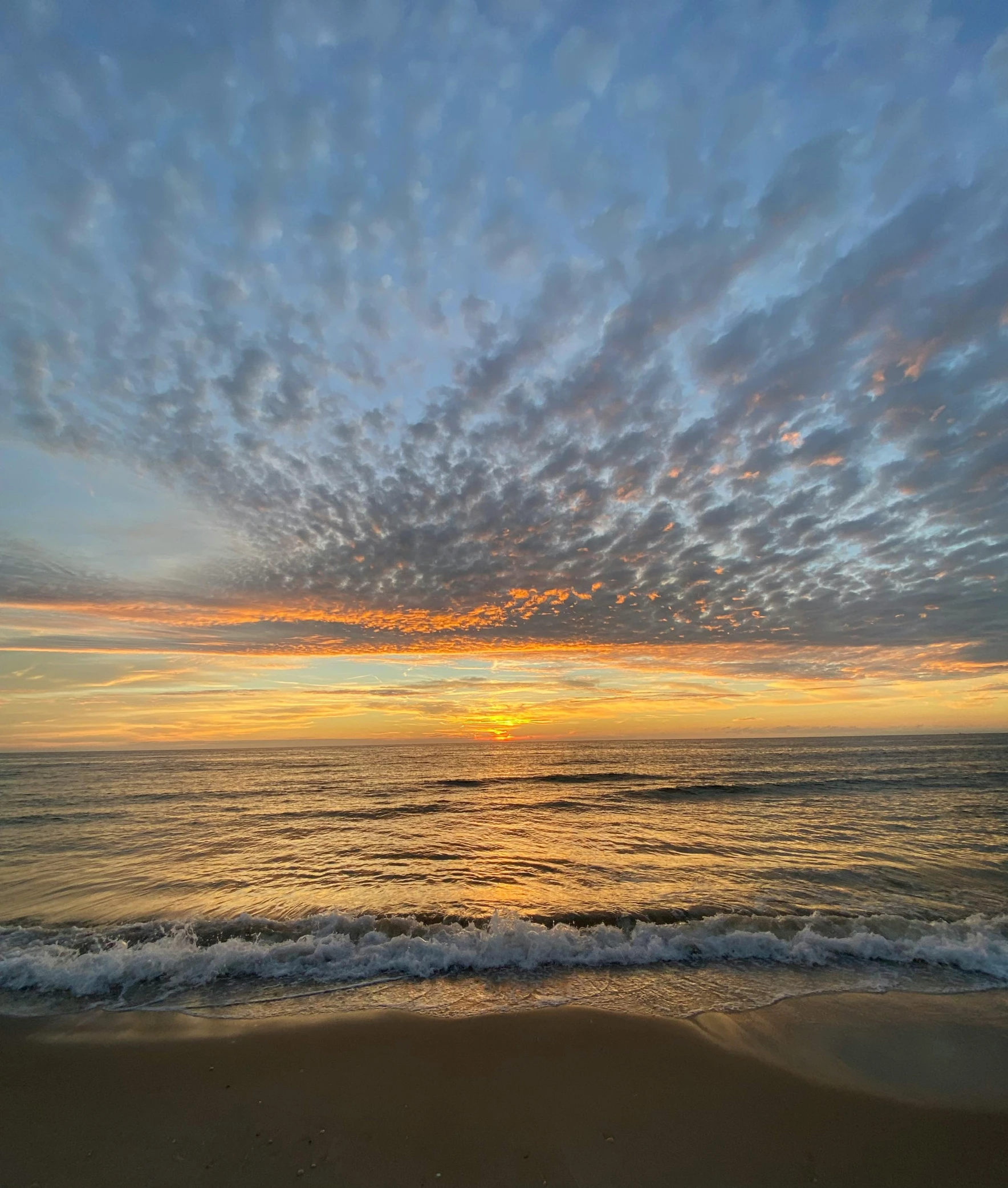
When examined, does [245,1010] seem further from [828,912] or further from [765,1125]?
[828,912]

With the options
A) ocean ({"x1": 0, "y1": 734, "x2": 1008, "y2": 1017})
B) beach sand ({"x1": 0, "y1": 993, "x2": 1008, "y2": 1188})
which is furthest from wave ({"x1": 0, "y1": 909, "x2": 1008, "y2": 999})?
beach sand ({"x1": 0, "y1": 993, "x2": 1008, "y2": 1188})

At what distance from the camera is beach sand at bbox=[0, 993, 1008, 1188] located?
441 cm

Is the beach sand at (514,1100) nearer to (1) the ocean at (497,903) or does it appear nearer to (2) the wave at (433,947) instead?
(1) the ocean at (497,903)

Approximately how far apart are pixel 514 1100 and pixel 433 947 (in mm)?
3623

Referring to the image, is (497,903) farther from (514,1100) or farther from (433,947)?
(514,1100)

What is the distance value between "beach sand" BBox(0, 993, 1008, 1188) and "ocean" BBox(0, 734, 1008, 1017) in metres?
0.74

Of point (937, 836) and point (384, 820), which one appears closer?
point (937, 836)

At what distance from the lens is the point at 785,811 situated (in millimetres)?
23812

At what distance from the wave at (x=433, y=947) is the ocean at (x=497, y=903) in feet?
0.13

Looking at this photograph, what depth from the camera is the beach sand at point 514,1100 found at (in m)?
4.41

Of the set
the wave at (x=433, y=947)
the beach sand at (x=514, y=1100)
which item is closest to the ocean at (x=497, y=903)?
the wave at (x=433, y=947)

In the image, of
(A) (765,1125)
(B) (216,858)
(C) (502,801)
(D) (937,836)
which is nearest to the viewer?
(A) (765,1125)

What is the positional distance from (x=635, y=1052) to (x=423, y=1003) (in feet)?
9.80

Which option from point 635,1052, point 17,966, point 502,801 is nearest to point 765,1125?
point 635,1052
